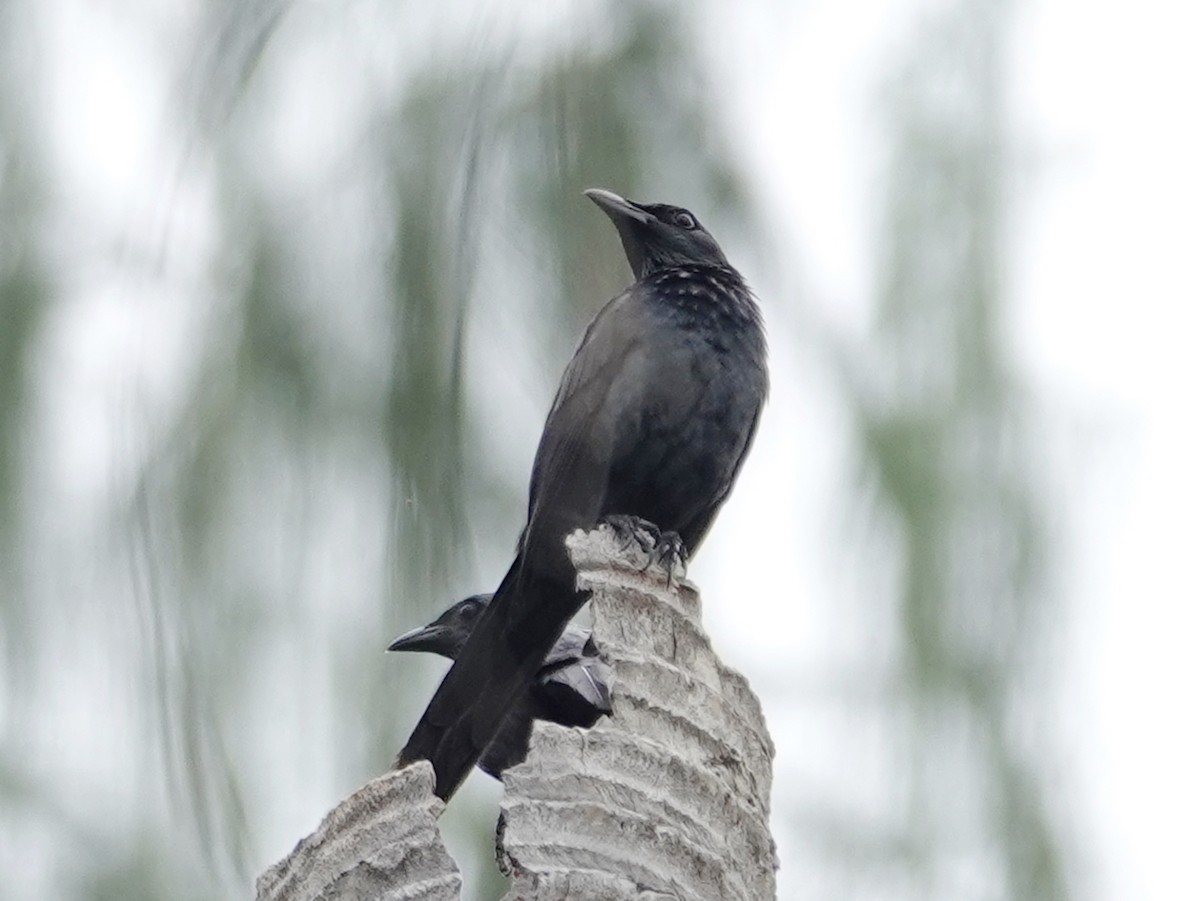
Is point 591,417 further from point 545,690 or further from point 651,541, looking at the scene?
point 545,690

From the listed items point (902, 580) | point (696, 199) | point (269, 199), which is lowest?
point (902, 580)

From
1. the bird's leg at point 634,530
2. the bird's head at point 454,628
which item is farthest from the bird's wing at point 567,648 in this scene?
the bird's leg at point 634,530

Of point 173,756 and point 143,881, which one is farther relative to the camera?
point 143,881

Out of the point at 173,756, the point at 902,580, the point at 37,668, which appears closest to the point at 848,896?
the point at 902,580

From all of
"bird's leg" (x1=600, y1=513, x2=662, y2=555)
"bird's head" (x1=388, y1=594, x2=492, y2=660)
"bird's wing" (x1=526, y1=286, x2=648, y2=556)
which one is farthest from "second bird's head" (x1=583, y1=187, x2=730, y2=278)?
"bird's head" (x1=388, y1=594, x2=492, y2=660)

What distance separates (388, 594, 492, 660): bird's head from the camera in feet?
14.5

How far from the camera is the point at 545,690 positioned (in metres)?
4.60

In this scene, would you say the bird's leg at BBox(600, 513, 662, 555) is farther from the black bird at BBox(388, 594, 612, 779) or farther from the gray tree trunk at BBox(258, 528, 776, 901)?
the gray tree trunk at BBox(258, 528, 776, 901)

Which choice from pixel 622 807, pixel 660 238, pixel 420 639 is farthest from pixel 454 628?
pixel 622 807

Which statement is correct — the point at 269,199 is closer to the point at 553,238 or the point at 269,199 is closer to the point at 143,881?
the point at 553,238

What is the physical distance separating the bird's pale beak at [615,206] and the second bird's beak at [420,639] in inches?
35.4

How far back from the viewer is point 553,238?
3492 millimetres

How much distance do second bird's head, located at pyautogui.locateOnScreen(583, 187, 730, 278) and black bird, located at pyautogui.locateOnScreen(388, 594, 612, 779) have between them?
95 cm

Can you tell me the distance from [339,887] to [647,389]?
180 centimetres
